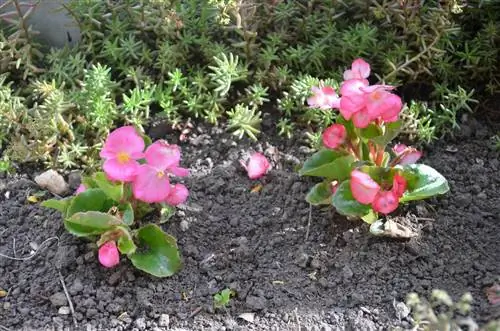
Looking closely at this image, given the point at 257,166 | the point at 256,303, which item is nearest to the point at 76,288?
the point at 256,303

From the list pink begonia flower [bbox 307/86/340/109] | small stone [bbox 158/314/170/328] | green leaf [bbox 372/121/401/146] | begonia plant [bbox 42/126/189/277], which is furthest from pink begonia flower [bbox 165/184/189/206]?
green leaf [bbox 372/121/401/146]

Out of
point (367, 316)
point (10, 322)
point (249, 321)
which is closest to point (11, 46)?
point (10, 322)

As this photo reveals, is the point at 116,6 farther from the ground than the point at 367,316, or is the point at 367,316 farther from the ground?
the point at 116,6

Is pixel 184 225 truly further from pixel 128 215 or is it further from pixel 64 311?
pixel 64 311

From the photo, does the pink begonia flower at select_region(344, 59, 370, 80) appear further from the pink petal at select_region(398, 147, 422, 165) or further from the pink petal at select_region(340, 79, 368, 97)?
the pink petal at select_region(398, 147, 422, 165)

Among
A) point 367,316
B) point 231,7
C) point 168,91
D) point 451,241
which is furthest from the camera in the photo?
point 168,91

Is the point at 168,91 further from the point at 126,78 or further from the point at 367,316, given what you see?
the point at 367,316

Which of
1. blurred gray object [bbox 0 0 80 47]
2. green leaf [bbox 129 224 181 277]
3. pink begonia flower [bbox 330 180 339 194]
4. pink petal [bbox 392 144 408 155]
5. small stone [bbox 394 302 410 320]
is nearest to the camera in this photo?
small stone [bbox 394 302 410 320]
